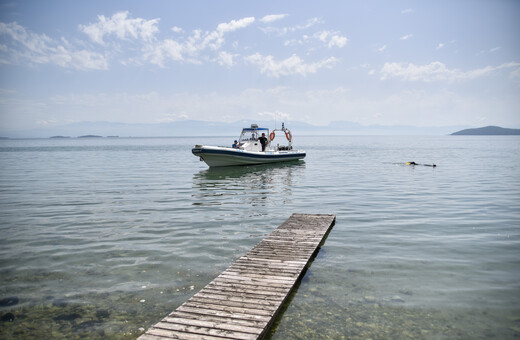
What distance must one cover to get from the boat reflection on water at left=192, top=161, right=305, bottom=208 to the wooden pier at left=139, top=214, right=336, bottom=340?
6906 millimetres

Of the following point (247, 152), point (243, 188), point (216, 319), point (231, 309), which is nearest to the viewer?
point (216, 319)

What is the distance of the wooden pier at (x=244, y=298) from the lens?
4.47 meters

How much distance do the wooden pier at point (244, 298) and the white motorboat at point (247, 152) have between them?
62.9 ft

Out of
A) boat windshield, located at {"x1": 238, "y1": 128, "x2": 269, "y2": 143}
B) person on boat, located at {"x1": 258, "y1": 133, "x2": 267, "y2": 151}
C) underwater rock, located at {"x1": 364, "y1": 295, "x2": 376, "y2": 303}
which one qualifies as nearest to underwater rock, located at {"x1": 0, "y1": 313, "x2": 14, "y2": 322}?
underwater rock, located at {"x1": 364, "y1": 295, "x2": 376, "y2": 303}

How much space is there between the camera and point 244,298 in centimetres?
542

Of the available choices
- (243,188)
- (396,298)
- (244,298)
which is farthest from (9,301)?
(243,188)

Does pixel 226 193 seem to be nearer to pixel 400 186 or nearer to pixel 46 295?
pixel 400 186

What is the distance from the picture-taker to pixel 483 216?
12109 millimetres

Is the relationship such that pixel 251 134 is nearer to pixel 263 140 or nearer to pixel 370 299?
pixel 263 140

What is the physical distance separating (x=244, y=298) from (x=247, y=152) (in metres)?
23.1

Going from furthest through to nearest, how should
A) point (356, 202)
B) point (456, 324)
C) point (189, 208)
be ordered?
point (356, 202)
point (189, 208)
point (456, 324)

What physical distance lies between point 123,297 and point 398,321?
4.50 m

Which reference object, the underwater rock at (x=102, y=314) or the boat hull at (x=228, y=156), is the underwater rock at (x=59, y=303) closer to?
the underwater rock at (x=102, y=314)

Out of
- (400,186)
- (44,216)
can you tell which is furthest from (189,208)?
(400,186)
